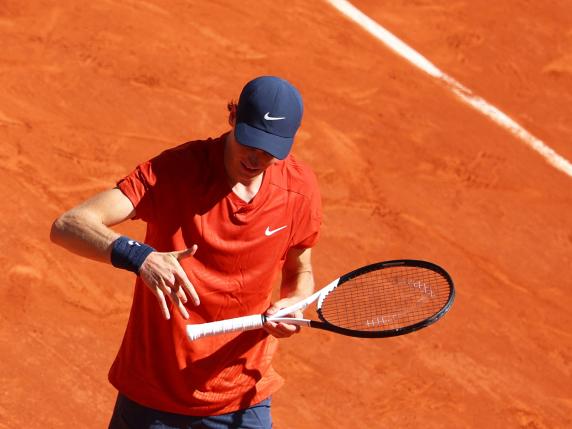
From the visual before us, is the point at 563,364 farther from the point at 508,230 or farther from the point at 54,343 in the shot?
the point at 54,343

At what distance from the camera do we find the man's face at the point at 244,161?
4.06 meters

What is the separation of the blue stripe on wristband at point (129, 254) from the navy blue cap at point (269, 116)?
600mm

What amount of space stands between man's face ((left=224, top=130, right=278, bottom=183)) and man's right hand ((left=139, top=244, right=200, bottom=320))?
469 mm

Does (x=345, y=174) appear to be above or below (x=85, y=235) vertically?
below

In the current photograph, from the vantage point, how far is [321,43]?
9820 millimetres

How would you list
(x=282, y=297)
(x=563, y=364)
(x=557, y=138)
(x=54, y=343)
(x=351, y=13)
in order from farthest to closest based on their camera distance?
(x=351, y=13)
(x=557, y=138)
(x=563, y=364)
(x=54, y=343)
(x=282, y=297)

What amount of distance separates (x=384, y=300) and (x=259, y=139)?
1951 mm

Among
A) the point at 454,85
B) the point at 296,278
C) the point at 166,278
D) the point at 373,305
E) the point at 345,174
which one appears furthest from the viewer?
the point at 454,85

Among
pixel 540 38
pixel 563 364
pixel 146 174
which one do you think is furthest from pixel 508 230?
pixel 146 174

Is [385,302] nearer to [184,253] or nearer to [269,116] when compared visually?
[269,116]

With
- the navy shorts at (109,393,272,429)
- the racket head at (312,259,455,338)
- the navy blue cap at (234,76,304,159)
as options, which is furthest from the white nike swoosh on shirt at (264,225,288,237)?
the navy shorts at (109,393,272,429)

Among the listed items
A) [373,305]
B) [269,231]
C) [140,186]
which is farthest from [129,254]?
[373,305]

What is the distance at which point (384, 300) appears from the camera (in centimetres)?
566

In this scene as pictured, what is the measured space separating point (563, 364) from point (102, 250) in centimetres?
451
